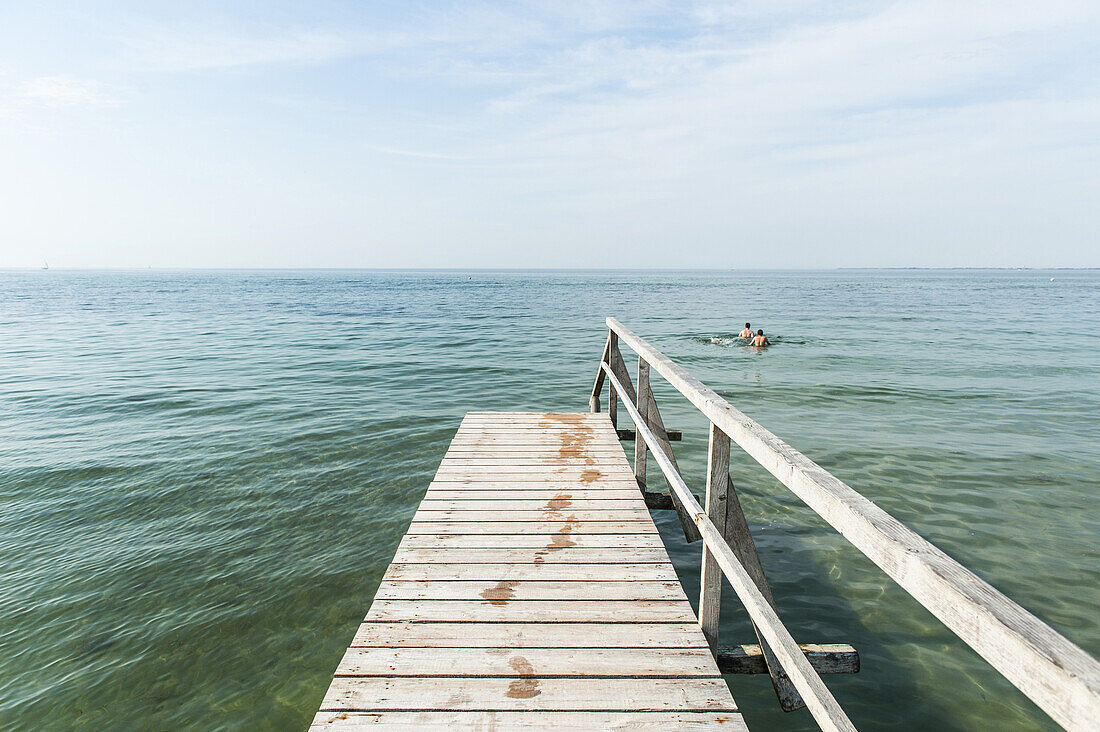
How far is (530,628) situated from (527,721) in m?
0.57

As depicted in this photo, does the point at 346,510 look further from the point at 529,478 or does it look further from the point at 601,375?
the point at 601,375

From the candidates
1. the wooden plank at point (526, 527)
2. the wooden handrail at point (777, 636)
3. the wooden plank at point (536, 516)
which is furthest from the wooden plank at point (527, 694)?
the wooden plank at point (536, 516)

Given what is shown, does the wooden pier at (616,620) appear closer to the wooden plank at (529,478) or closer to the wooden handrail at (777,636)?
the wooden handrail at (777,636)

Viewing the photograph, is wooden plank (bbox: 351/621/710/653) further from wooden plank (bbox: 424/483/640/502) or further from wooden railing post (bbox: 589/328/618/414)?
wooden railing post (bbox: 589/328/618/414)

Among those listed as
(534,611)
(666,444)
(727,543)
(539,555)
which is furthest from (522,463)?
(727,543)

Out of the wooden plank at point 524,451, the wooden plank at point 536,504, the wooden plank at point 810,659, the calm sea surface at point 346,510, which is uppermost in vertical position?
the wooden plank at point 524,451

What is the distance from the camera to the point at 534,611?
288cm

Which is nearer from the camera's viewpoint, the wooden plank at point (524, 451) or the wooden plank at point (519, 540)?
the wooden plank at point (519, 540)

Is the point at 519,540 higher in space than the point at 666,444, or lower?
lower

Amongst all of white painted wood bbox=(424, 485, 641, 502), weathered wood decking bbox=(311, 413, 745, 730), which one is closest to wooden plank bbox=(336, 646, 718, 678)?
weathered wood decking bbox=(311, 413, 745, 730)

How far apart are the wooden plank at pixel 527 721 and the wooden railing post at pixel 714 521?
2.03 ft

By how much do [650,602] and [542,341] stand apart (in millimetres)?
18139

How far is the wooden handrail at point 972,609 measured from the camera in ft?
2.88

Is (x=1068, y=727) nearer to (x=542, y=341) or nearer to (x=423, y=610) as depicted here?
(x=423, y=610)
